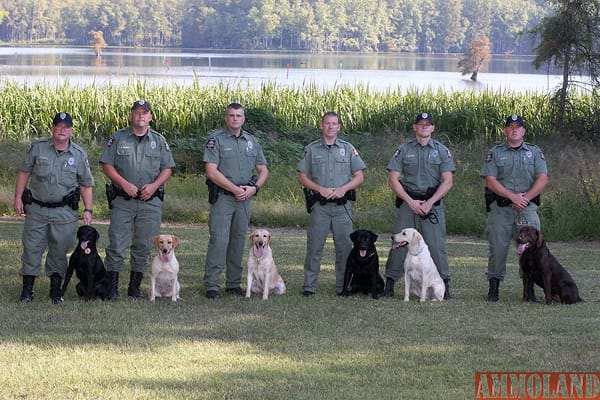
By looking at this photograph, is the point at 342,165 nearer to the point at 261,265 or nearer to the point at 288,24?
the point at 261,265

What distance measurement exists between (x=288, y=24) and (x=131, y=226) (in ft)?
307

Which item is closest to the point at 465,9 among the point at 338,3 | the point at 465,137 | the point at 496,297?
the point at 338,3

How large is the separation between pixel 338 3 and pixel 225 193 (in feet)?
312

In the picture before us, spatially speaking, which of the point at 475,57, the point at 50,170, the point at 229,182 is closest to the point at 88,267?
the point at 50,170

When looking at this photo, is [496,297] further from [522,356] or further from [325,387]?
[325,387]

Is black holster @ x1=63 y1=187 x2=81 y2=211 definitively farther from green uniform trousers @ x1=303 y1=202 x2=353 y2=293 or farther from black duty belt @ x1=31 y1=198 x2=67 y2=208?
green uniform trousers @ x1=303 y1=202 x2=353 y2=293

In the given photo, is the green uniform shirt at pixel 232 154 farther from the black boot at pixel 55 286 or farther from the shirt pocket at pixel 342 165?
the black boot at pixel 55 286

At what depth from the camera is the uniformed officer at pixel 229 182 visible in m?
9.35

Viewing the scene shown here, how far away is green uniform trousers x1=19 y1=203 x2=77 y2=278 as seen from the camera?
888cm

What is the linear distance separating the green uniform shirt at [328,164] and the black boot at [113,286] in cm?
205

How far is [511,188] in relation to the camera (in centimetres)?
952

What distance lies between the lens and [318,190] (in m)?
9.40

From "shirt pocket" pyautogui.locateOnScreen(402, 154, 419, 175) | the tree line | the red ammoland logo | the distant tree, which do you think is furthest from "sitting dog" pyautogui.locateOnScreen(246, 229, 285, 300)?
the tree line

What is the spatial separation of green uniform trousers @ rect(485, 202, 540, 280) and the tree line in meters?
73.5
